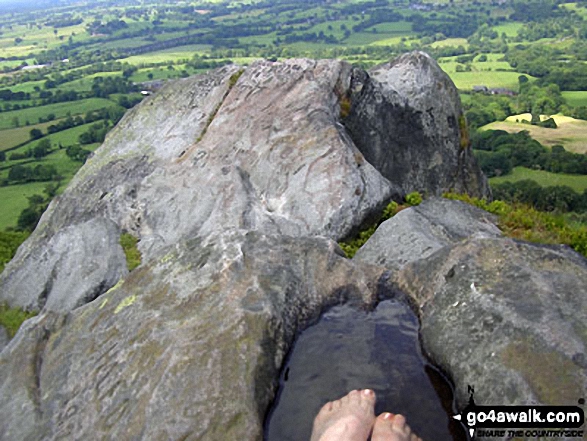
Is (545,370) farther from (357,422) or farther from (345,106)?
(345,106)

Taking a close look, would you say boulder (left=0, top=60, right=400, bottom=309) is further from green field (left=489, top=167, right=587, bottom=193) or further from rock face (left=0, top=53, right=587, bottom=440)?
green field (left=489, top=167, right=587, bottom=193)

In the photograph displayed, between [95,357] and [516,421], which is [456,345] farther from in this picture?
[95,357]

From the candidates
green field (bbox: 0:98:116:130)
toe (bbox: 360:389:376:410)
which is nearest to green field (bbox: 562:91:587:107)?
green field (bbox: 0:98:116:130)

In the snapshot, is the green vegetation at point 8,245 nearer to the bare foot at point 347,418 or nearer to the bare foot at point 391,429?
the bare foot at point 347,418

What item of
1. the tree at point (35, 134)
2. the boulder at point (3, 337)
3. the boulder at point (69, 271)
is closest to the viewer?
the boulder at point (3, 337)

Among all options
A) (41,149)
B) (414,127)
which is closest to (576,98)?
(41,149)

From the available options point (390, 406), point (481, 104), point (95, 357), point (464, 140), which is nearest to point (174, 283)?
point (95, 357)

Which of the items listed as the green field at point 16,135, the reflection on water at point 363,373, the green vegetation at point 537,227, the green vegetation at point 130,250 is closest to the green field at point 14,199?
the green field at point 16,135
